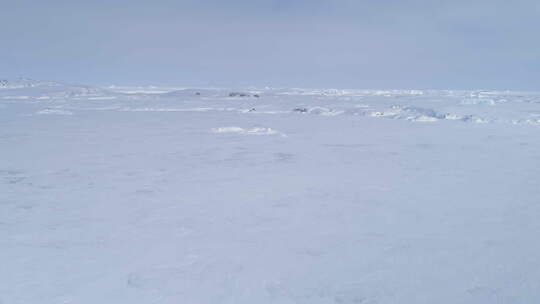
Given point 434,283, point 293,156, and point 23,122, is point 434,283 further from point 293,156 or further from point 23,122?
point 23,122

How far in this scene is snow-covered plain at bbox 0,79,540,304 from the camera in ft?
10.4

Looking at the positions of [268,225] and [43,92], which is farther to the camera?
[43,92]

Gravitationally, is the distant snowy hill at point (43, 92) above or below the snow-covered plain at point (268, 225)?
above

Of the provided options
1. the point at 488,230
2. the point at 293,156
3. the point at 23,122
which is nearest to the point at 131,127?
the point at 23,122

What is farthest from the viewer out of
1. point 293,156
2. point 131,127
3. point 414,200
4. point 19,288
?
point 131,127

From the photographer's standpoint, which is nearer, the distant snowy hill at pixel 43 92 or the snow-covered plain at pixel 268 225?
the snow-covered plain at pixel 268 225

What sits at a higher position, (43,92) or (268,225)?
(43,92)

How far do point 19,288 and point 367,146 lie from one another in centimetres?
795

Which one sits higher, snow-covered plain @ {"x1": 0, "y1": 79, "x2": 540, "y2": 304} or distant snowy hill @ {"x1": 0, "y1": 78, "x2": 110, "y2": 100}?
distant snowy hill @ {"x1": 0, "y1": 78, "x2": 110, "y2": 100}

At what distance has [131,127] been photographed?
1375 cm

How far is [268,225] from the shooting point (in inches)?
177

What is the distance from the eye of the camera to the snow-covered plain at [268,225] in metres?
3.18

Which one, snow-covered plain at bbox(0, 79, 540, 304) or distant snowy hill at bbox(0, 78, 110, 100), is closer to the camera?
snow-covered plain at bbox(0, 79, 540, 304)

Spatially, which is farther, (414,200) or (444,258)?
(414,200)
